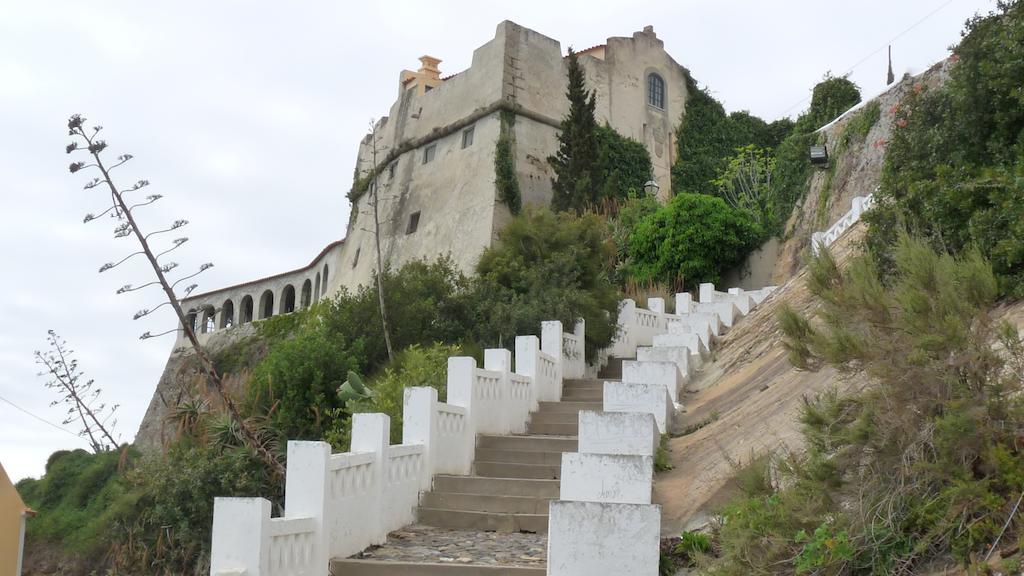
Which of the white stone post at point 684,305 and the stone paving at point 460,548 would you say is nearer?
the stone paving at point 460,548

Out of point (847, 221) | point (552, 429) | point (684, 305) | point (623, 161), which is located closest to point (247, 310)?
point (623, 161)

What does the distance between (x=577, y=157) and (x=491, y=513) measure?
17.3 meters

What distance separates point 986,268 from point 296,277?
3340 cm

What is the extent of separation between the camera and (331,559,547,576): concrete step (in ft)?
26.2

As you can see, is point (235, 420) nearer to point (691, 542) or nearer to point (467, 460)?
point (467, 460)

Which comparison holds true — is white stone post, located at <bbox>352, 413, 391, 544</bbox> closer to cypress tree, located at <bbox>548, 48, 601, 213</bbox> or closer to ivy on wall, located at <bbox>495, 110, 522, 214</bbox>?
cypress tree, located at <bbox>548, 48, 601, 213</bbox>

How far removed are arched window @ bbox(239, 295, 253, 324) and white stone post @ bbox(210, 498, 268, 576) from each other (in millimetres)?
32692

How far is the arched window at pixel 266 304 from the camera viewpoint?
38.6 metres

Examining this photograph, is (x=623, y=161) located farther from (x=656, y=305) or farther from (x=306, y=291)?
(x=306, y=291)

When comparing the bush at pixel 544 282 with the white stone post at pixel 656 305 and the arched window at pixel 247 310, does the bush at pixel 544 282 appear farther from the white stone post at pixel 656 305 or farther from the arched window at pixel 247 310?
the arched window at pixel 247 310

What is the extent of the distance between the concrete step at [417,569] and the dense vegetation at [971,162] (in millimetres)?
4181

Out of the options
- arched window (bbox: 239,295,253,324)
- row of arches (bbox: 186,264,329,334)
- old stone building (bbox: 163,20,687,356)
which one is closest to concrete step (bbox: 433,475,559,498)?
old stone building (bbox: 163,20,687,356)

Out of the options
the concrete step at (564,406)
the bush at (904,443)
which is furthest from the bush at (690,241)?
the bush at (904,443)

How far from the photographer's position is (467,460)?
453 inches
